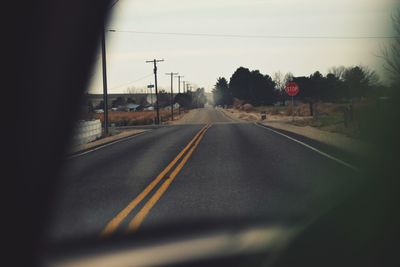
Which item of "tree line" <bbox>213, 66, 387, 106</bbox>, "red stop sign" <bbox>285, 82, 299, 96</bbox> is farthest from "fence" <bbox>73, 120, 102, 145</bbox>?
"tree line" <bbox>213, 66, 387, 106</bbox>

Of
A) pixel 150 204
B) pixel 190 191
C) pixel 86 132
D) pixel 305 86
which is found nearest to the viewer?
pixel 150 204

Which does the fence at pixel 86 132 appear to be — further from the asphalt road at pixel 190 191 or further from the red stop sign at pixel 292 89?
the red stop sign at pixel 292 89

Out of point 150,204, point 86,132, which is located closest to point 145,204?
point 150,204

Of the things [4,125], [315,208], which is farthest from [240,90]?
[315,208]

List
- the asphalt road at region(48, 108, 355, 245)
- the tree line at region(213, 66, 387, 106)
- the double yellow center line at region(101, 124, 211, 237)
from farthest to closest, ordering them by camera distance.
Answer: the tree line at region(213, 66, 387, 106)
the asphalt road at region(48, 108, 355, 245)
the double yellow center line at region(101, 124, 211, 237)

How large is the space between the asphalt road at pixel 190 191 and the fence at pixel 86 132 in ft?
27.0

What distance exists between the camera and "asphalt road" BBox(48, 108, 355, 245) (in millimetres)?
Result: 6559

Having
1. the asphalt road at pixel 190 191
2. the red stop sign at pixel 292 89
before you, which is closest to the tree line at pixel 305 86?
the red stop sign at pixel 292 89

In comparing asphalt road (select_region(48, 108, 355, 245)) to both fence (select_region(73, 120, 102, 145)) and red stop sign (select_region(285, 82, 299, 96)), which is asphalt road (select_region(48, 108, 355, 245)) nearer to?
fence (select_region(73, 120, 102, 145))

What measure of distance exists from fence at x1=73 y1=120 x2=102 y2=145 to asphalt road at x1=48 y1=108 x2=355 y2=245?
8227 millimetres

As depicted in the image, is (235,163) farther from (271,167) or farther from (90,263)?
(90,263)

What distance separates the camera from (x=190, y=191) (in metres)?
8.59

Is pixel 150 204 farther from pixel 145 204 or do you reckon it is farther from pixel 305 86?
pixel 305 86

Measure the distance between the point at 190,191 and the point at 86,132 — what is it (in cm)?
1650
